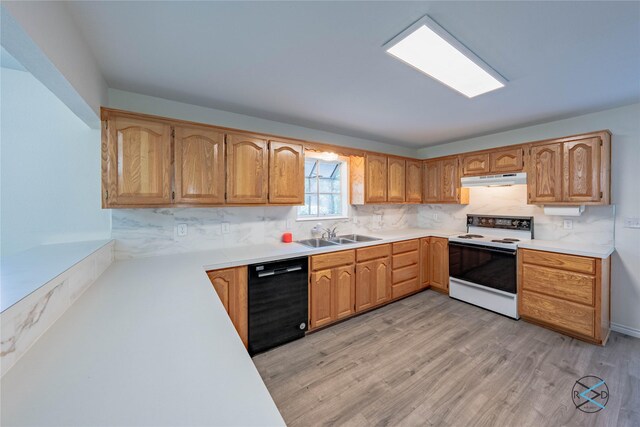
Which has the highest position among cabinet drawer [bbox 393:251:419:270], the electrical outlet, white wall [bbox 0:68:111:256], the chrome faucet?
white wall [bbox 0:68:111:256]

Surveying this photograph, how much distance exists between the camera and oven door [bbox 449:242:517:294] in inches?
116

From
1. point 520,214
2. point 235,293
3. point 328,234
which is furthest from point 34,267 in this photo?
point 520,214

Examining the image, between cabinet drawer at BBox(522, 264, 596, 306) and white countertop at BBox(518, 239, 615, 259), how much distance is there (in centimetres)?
21

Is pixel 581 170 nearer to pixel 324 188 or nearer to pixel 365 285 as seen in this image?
pixel 365 285

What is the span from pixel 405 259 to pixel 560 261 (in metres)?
1.60

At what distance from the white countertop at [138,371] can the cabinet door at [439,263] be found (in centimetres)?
332

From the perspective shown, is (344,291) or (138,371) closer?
(138,371)

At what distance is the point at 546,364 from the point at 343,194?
272 cm

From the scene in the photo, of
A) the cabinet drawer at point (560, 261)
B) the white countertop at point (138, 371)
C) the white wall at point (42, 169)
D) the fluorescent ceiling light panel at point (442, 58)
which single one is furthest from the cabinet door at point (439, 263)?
the white wall at point (42, 169)

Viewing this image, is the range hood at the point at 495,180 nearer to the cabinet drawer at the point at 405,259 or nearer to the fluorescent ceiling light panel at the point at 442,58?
the cabinet drawer at the point at 405,259

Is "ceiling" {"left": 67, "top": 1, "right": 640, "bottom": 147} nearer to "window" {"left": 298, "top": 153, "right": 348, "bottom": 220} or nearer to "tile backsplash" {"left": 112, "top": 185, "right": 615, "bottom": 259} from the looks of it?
"window" {"left": 298, "top": 153, "right": 348, "bottom": 220}

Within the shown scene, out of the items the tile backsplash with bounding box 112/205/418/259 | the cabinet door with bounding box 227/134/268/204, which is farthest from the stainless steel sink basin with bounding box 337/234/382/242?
the cabinet door with bounding box 227/134/268/204

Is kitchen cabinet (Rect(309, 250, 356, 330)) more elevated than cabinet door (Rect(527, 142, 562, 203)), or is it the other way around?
cabinet door (Rect(527, 142, 562, 203))

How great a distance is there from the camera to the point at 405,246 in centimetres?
350
